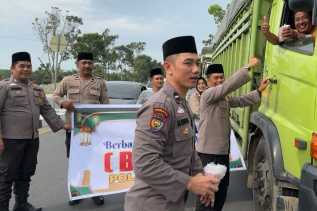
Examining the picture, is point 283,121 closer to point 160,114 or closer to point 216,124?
point 216,124

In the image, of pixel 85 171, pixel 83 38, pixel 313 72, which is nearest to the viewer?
pixel 313 72

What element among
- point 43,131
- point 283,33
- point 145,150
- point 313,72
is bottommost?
point 43,131

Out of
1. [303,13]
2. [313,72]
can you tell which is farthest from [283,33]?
[313,72]

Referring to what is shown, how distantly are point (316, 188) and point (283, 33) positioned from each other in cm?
150

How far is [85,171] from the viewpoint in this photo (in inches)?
208

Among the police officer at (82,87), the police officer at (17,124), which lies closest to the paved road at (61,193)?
the police officer at (82,87)

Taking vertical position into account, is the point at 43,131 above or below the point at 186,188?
below

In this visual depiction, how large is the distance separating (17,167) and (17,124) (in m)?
0.49

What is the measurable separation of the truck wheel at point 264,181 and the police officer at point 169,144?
5.24ft

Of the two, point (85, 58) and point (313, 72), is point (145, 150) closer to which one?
point (313, 72)

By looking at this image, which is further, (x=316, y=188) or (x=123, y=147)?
(x=123, y=147)

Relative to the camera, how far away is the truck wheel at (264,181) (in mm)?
3775

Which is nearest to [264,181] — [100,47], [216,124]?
[216,124]

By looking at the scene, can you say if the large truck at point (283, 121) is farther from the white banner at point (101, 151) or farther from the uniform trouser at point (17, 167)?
the uniform trouser at point (17, 167)
